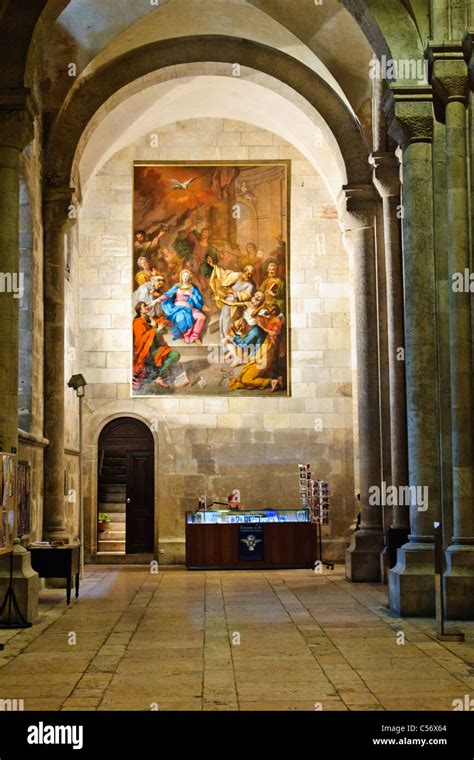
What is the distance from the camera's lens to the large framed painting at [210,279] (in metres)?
20.0

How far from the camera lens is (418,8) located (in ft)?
37.7

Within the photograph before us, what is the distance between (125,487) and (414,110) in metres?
10.8

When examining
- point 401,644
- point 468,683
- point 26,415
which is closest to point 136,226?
point 26,415

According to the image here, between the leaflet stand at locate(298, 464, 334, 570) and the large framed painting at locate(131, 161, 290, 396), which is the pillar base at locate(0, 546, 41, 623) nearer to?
the leaflet stand at locate(298, 464, 334, 570)

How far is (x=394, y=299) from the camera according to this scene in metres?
14.5

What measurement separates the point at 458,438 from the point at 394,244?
4441 mm

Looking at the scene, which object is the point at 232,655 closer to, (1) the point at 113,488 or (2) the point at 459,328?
(2) the point at 459,328

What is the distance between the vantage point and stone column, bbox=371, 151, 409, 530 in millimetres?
14164

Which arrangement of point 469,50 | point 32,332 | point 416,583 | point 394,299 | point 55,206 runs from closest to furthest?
point 469,50 → point 416,583 → point 394,299 → point 32,332 → point 55,206

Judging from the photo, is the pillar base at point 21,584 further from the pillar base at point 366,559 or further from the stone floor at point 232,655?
the pillar base at point 366,559

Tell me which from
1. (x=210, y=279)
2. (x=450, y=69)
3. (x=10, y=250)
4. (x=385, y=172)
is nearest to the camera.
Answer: (x=450, y=69)

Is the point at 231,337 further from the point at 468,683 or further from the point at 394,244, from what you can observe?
the point at 468,683

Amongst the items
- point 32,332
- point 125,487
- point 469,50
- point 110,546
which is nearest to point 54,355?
point 32,332

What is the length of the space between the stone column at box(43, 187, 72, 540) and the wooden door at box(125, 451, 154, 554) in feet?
12.0
